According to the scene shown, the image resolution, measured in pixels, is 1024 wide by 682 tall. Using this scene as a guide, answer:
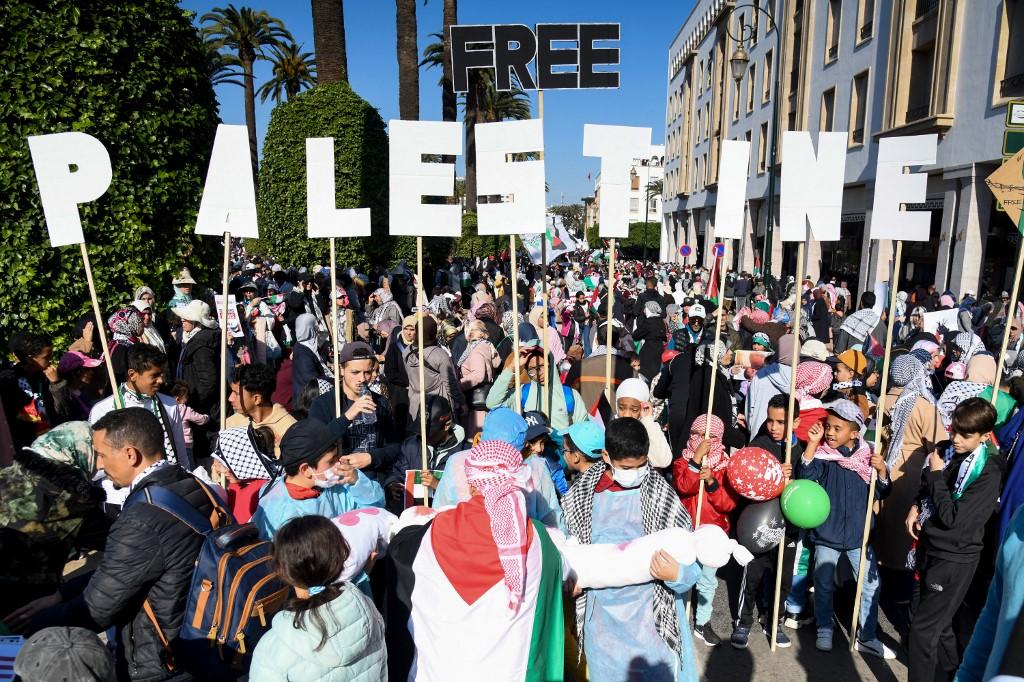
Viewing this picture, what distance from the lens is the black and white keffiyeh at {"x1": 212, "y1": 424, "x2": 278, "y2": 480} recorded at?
377 cm

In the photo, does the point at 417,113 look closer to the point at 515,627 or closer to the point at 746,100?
the point at 515,627

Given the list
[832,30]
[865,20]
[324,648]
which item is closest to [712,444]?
[324,648]

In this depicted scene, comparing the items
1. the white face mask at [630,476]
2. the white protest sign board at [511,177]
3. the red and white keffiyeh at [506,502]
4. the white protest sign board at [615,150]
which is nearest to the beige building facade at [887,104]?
the white protest sign board at [615,150]

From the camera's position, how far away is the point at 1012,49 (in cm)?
1590

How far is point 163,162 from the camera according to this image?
6.55m

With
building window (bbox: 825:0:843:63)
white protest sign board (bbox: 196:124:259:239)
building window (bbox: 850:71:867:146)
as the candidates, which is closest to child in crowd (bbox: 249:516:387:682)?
white protest sign board (bbox: 196:124:259:239)

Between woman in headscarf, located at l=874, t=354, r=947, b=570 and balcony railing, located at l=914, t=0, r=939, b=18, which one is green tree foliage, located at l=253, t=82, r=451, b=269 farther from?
balcony railing, located at l=914, t=0, r=939, b=18

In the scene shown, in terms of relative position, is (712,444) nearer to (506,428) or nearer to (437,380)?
(506,428)

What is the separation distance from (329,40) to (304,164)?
250cm

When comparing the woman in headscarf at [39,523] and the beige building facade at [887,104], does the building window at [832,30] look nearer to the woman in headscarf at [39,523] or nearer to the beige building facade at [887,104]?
the beige building facade at [887,104]

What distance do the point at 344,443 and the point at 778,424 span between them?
2.91 m

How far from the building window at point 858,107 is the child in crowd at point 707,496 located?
78.4 feet

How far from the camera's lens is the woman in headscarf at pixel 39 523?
2896 mm

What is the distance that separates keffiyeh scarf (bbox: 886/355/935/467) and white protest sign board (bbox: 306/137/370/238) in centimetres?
401
